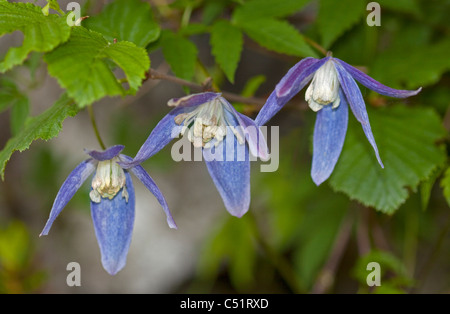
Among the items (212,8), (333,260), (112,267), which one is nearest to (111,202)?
(112,267)

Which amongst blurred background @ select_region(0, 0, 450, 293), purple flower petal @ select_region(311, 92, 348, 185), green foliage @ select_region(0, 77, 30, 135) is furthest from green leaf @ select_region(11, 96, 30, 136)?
purple flower petal @ select_region(311, 92, 348, 185)

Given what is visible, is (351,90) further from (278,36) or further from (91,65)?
(91,65)

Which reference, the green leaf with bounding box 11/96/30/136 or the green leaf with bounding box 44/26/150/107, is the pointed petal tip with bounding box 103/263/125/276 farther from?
the green leaf with bounding box 11/96/30/136

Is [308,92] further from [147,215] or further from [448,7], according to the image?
[147,215]

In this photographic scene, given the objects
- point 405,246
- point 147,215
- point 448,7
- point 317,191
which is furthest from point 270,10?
point 147,215

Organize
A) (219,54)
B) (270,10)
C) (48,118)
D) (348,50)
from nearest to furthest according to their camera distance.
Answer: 1. (48,118)
2. (219,54)
3. (270,10)
4. (348,50)

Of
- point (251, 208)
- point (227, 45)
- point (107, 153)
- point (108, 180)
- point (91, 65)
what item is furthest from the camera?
point (251, 208)
